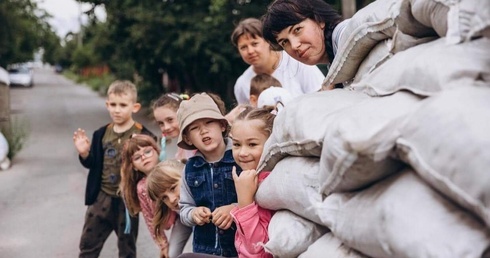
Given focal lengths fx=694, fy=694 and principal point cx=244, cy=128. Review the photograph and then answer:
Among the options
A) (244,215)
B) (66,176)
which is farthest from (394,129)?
(66,176)

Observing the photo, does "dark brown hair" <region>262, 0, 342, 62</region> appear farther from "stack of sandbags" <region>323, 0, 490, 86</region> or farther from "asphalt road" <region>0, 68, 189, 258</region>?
"asphalt road" <region>0, 68, 189, 258</region>

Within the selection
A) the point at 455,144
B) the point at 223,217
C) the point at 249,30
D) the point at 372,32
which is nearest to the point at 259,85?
the point at 249,30

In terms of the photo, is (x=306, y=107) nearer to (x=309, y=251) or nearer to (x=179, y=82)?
(x=309, y=251)

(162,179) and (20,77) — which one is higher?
(162,179)

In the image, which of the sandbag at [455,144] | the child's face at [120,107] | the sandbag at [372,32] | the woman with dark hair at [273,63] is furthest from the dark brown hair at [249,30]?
the sandbag at [455,144]

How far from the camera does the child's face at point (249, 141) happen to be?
3.09m

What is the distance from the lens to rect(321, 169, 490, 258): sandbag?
1.59 meters

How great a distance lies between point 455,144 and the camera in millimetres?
1553

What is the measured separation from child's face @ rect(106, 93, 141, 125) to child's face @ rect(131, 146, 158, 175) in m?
0.60

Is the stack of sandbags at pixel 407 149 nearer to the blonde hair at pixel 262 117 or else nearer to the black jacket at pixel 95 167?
the blonde hair at pixel 262 117

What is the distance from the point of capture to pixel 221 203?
3.43m

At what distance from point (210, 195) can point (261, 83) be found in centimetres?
115

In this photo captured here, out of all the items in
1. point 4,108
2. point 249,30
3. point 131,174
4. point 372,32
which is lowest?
point 4,108

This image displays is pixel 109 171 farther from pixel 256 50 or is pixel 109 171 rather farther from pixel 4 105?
pixel 4 105
